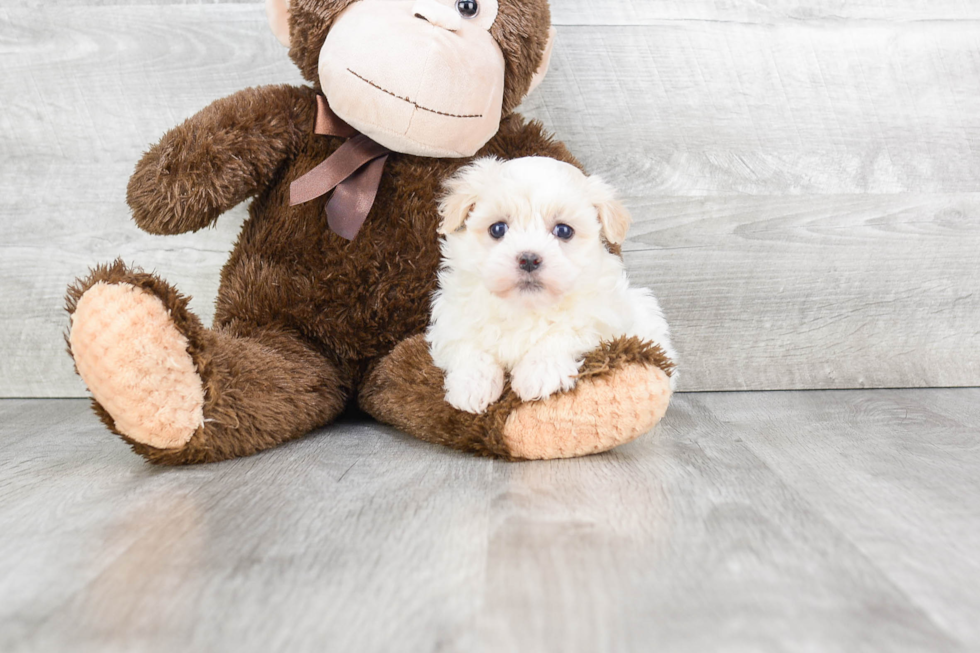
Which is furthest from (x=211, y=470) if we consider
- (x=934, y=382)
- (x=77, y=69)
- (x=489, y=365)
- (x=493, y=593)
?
(x=934, y=382)

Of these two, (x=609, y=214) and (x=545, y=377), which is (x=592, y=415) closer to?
(x=545, y=377)

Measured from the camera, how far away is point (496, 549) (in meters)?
0.70

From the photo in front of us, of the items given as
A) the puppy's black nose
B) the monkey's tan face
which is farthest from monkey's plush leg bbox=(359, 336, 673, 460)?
the monkey's tan face

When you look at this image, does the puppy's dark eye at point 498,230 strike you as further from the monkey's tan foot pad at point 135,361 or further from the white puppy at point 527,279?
the monkey's tan foot pad at point 135,361

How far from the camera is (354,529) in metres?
0.74

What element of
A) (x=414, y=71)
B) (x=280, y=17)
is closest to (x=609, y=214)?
(x=414, y=71)

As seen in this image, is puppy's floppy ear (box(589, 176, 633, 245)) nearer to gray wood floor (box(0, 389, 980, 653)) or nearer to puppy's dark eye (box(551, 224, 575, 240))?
puppy's dark eye (box(551, 224, 575, 240))

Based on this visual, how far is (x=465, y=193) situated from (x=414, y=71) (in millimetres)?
182

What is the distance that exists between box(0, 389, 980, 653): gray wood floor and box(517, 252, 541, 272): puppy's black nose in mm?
246

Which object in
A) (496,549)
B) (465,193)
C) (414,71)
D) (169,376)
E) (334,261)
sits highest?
(414,71)

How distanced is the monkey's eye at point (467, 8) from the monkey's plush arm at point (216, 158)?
0.28 m

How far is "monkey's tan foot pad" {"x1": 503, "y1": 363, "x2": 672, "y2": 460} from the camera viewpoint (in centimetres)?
93

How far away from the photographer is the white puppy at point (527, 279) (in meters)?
0.92

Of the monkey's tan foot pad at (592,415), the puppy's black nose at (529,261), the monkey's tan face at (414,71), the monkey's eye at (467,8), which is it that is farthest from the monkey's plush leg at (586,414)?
the monkey's eye at (467,8)
